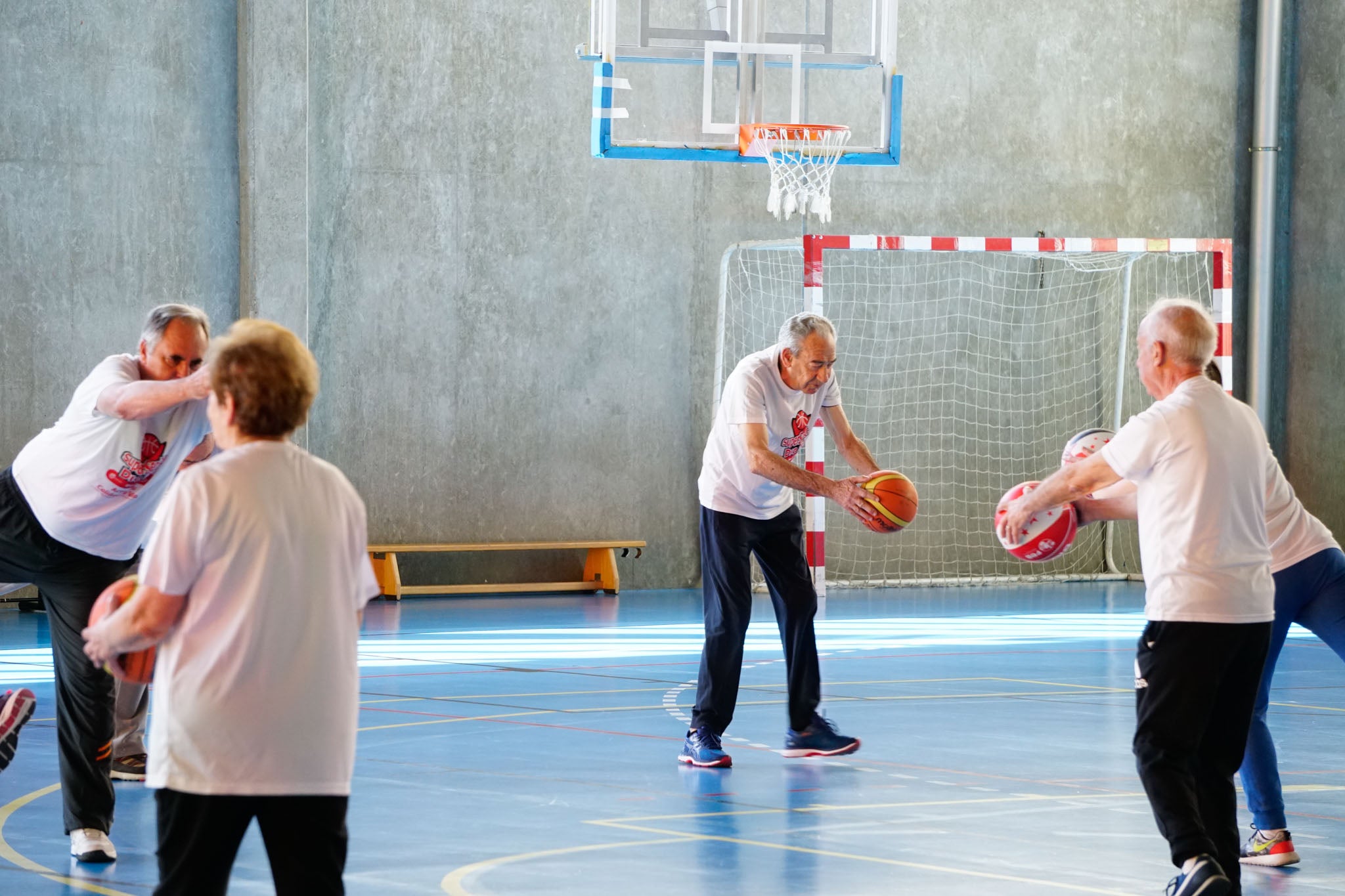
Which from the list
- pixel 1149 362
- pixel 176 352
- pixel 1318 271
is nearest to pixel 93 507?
pixel 176 352

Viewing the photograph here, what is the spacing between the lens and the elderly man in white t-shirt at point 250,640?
3.34 m

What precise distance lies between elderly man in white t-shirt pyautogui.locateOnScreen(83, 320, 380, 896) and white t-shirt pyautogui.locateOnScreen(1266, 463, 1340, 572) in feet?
10.1

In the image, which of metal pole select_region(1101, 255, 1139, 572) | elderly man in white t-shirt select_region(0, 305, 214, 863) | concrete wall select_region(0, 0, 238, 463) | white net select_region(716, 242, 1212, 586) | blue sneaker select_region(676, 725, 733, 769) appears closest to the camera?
elderly man in white t-shirt select_region(0, 305, 214, 863)

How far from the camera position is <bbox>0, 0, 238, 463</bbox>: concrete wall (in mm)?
14328

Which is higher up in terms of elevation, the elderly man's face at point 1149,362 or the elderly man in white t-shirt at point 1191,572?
the elderly man's face at point 1149,362

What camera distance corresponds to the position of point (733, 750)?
771 centimetres

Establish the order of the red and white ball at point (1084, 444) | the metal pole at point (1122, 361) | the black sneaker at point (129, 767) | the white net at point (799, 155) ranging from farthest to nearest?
the metal pole at point (1122, 361)
the white net at point (799, 155)
the black sneaker at point (129, 767)
the red and white ball at point (1084, 444)

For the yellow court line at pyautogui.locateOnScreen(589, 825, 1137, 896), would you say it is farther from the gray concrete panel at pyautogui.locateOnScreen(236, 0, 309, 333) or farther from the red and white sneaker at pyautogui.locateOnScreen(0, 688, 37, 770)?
the gray concrete panel at pyautogui.locateOnScreen(236, 0, 309, 333)

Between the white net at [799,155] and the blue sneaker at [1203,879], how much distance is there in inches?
356

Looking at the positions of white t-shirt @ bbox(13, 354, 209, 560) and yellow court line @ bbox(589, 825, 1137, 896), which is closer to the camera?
yellow court line @ bbox(589, 825, 1137, 896)

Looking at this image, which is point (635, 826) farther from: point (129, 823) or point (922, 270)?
point (922, 270)

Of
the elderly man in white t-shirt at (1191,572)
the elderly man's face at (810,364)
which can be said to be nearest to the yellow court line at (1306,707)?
the elderly man's face at (810,364)

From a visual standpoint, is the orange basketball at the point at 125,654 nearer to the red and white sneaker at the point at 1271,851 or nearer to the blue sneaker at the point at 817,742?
the red and white sneaker at the point at 1271,851

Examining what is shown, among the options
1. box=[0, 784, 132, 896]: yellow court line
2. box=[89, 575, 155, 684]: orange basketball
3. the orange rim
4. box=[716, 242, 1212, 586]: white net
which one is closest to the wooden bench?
box=[716, 242, 1212, 586]: white net
